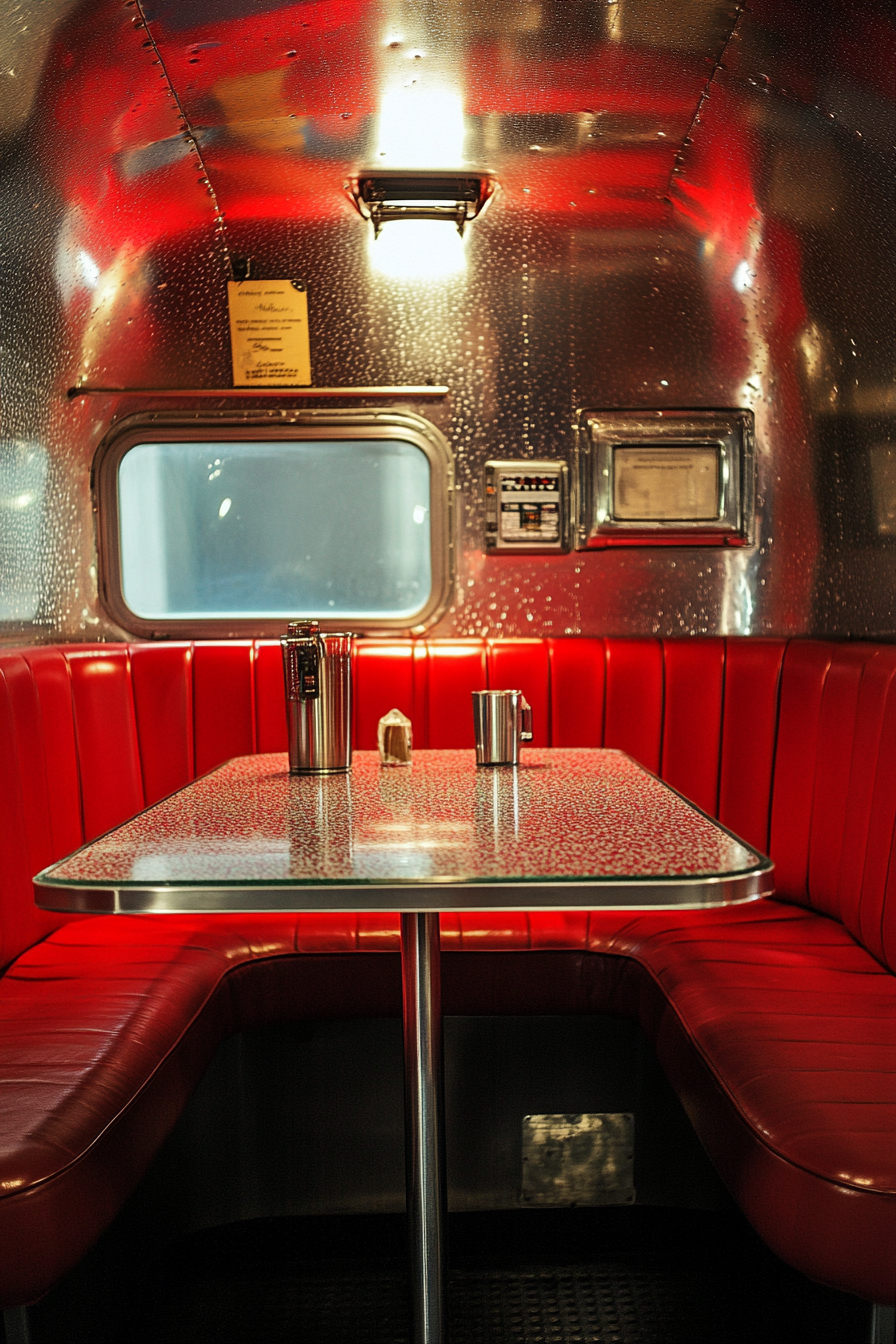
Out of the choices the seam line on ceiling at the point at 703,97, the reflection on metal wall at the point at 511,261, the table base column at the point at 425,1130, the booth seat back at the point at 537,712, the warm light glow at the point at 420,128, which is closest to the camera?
the table base column at the point at 425,1130

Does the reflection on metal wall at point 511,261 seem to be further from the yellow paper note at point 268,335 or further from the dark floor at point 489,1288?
the dark floor at point 489,1288

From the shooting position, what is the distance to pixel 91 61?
206 centimetres

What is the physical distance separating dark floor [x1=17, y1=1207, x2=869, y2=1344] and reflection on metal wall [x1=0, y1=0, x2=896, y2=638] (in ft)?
4.81

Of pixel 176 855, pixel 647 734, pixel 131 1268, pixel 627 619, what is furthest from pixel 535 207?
pixel 131 1268

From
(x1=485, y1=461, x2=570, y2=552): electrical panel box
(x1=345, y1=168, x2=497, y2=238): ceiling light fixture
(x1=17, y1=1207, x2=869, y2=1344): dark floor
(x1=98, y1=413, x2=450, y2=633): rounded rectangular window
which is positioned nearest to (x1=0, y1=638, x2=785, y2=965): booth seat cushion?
(x1=98, y1=413, x2=450, y2=633): rounded rectangular window

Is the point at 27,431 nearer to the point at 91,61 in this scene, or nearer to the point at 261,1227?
the point at 91,61

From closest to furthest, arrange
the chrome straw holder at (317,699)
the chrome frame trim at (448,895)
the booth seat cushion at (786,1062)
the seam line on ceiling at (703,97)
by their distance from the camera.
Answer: the chrome frame trim at (448,895), the booth seat cushion at (786,1062), the chrome straw holder at (317,699), the seam line on ceiling at (703,97)

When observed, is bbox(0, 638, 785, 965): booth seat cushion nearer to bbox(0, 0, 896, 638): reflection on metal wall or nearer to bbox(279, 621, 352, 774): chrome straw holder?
bbox(0, 0, 896, 638): reflection on metal wall

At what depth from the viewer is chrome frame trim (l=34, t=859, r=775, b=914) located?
111cm

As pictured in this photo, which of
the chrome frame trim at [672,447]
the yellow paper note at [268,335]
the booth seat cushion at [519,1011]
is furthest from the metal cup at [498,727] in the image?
the yellow paper note at [268,335]

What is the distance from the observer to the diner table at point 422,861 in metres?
1.12

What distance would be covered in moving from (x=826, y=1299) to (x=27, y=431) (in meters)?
2.59

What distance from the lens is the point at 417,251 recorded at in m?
2.86

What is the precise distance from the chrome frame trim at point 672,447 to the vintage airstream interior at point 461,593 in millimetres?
12
